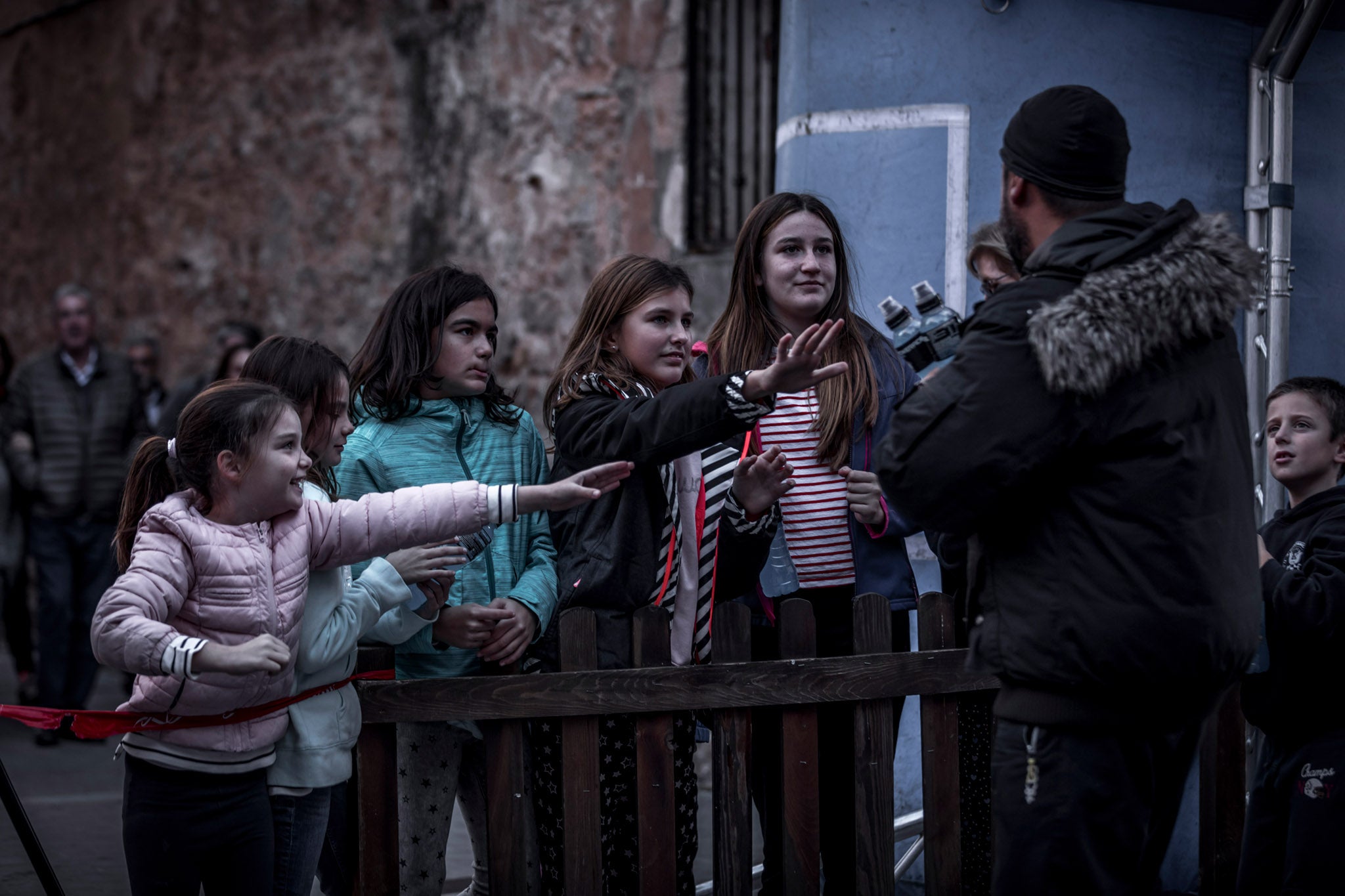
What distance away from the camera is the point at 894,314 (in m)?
3.57

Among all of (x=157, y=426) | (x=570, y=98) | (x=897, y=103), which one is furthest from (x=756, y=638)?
(x=157, y=426)

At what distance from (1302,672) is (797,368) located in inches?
54.0

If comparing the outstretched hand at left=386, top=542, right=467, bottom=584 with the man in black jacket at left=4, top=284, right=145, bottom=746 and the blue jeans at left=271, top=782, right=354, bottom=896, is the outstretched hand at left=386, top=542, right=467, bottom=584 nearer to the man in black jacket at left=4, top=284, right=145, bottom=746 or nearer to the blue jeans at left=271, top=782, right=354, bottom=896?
the blue jeans at left=271, top=782, right=354, bottom=896

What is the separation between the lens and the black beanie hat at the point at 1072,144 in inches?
93.5

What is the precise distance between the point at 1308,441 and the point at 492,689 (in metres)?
1.99

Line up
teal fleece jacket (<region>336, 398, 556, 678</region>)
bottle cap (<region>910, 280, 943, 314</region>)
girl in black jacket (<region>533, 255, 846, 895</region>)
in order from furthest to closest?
bottle cap (<region>910, 280, 943, 314</region>), teal fleece jacket (<region>336, 398, 556, 678</region>), girl in black jacket (<region>533, 255, 846, 895</region>)

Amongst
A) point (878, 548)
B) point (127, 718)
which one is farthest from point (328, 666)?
point (878, 548)

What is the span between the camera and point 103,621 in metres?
2.38

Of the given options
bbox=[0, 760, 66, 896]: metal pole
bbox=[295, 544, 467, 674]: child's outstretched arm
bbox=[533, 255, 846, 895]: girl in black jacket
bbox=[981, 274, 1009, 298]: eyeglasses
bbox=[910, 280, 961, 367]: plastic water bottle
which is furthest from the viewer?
bbox=[981, 274, 1009, 298]: eyeglasses

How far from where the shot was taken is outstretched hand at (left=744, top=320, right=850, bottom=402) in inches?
106

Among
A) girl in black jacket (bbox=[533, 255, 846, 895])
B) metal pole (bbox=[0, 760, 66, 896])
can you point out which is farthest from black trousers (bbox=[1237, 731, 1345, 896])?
metal pole (bbox=[0, 760, 66, 896])

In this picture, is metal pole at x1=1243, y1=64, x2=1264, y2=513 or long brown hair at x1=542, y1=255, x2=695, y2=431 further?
metal pole at x1=1243, y1=64, x2=1264, y2=513

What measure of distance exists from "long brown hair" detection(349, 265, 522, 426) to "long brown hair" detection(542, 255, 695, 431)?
27 centimetres

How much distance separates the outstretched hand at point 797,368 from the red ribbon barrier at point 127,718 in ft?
3.47
